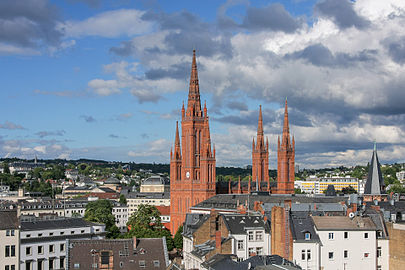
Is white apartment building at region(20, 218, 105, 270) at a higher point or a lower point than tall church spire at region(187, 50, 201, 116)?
lower

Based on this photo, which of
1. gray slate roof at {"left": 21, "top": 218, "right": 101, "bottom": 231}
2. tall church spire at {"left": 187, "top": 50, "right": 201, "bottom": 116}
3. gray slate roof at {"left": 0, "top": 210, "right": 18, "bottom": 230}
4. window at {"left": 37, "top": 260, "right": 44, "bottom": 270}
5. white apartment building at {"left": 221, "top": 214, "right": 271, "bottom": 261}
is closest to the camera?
white apartment building at {"left": 221, "top": 214, "right": 271, "bottom": 261}

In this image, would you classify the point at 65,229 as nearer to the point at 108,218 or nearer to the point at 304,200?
the point at 108,218

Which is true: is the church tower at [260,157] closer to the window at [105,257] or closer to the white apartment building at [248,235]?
the white apartment building at [248,235]

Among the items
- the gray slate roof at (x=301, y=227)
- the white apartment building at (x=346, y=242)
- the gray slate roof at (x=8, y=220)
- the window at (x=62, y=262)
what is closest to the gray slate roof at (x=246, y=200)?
the white apartment building at (x=346, y=242)

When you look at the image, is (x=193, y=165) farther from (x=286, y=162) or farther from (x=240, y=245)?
(x=240, y=245)

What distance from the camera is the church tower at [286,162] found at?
594 feet

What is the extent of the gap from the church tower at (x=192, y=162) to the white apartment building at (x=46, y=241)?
58092 millimetres

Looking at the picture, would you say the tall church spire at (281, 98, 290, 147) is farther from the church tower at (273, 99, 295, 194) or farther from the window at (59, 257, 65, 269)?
the window at (59, 257, 65, 269)

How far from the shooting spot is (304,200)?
13125 cm

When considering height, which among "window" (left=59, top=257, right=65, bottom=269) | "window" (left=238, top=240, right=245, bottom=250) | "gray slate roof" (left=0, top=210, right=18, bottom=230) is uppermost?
"gray slate roof" (left=0, top=210, right=18, bottom=230)

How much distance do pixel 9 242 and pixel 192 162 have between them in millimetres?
76207

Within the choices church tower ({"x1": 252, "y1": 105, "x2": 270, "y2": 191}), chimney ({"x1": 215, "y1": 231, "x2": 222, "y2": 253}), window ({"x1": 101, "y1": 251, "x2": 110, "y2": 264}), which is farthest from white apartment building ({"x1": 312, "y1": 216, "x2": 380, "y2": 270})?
church tower ({"x1": 252, "y1": 105, "x2": 270, "y2": 191})

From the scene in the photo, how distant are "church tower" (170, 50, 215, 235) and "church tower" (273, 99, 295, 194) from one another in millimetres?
30739

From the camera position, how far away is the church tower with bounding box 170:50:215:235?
159 meters
